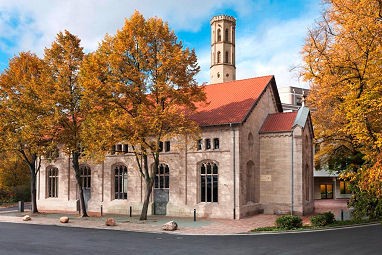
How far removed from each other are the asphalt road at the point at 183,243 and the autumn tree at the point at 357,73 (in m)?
3.35


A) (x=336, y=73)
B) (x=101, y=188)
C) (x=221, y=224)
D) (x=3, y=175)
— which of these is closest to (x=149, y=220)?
(x=221, y=224)

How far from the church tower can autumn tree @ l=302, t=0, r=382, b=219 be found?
40974 millimetres

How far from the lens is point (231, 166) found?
3084cm

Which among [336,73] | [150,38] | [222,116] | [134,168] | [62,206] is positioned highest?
[150,38]

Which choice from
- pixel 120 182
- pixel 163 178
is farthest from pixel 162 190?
pixel 120 182

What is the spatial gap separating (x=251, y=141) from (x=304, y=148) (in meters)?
4.65

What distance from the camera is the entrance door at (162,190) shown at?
3381 cm

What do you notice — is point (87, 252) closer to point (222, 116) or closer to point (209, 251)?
point (209, 251)

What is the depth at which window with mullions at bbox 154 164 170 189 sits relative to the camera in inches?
1346

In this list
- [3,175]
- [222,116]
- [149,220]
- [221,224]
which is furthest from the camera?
[3,175]

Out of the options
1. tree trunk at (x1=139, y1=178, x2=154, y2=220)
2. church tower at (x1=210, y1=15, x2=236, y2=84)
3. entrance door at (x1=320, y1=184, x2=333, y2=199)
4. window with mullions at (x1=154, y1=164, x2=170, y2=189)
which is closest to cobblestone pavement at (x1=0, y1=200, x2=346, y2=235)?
tree trunk at (x1=139, y1=178, x2=154, y2=220)

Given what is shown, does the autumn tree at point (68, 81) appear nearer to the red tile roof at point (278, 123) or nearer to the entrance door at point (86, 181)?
the entrance door at point (86, 181)

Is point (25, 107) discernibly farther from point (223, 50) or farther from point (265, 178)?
point (223, 50)

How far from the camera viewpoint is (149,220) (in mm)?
29672
